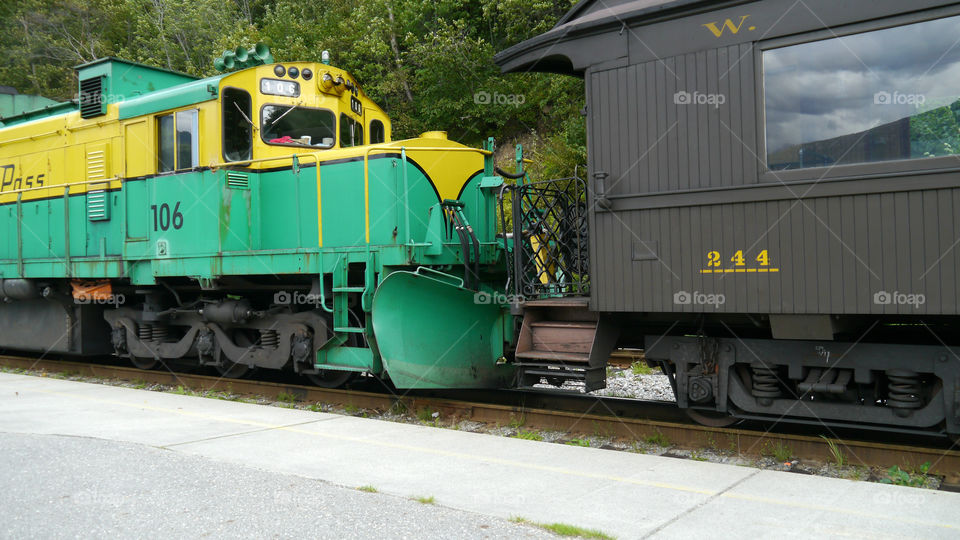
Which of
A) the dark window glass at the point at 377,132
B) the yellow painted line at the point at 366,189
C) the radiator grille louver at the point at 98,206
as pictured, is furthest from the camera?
the radiator grille louver at the point at 98,206

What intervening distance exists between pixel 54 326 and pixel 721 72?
10.5 meters

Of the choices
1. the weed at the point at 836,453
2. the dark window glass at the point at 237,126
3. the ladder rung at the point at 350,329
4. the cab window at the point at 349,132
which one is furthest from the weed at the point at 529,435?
the dark window glass at the point at 237,126

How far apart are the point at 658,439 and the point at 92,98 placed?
8767 mm

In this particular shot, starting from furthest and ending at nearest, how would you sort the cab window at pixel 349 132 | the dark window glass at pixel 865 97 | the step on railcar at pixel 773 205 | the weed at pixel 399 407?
the cab window at pixel 349 132, the weed at pixel 399 407, the step on railcar at pixel 773 205, the dark window glass at pixel 865 97

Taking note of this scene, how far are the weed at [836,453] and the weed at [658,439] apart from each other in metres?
1.23

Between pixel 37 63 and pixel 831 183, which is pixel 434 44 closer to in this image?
pixel 831 183

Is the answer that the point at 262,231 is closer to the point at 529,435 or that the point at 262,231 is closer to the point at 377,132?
the point at 377,132

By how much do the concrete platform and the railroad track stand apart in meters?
0.87

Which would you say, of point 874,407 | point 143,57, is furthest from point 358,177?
point 143,57

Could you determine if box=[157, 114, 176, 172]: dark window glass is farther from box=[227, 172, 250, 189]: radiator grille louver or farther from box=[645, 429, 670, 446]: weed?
box=[645, 429, 670, 446]: weed

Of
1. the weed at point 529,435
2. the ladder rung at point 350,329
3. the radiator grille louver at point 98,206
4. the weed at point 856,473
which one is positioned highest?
the radiator grille louver at point 98,206

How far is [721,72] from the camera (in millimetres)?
5227

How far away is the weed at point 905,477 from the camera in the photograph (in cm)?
489

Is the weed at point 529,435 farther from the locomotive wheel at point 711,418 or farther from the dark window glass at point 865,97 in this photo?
the dark window glass at point 865,97
